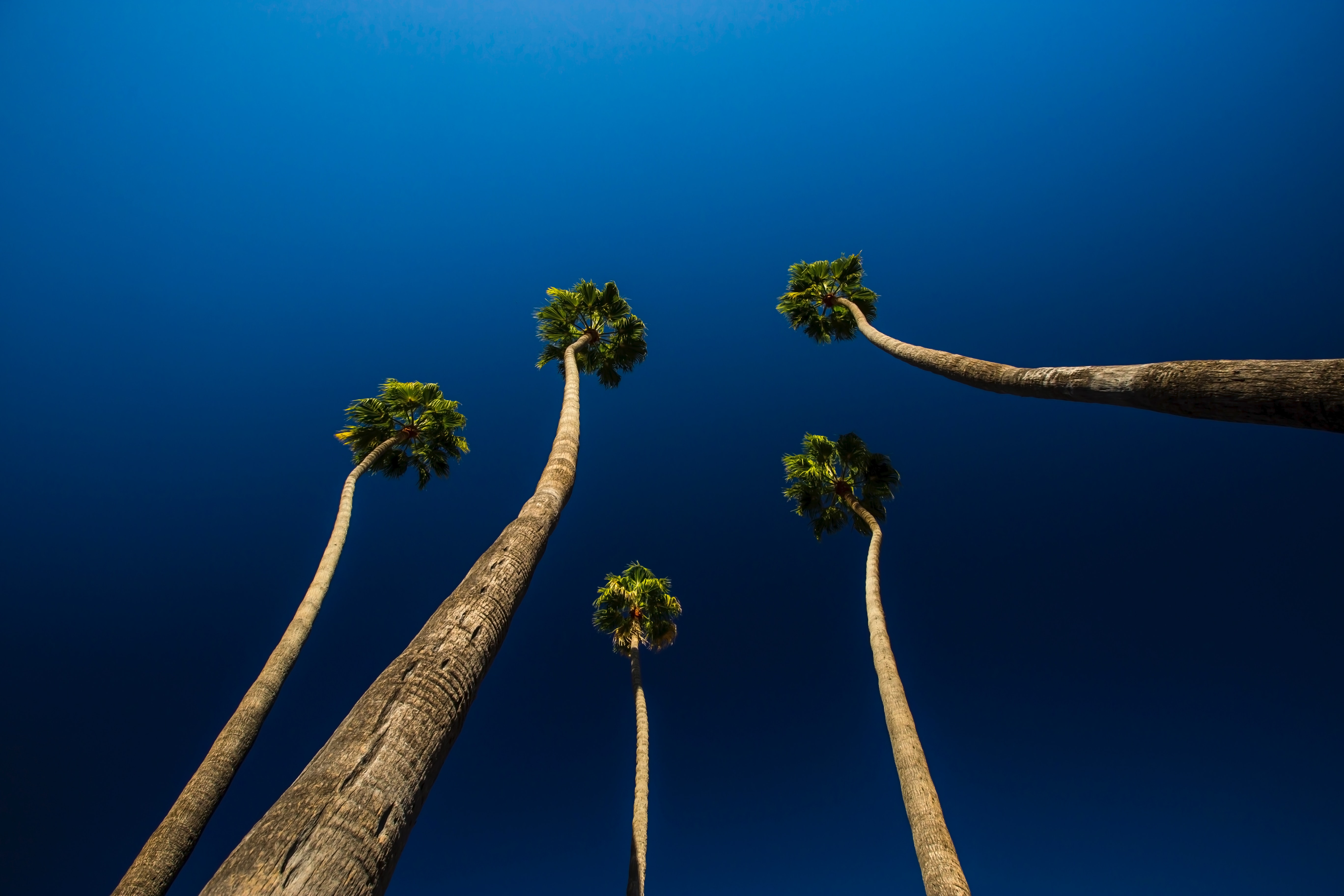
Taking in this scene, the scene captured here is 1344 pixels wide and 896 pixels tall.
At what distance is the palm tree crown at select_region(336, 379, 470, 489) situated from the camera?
55.2ft

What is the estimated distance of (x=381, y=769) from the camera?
99.9 inches

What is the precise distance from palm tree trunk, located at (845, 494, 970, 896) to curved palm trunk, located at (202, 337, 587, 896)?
739 cm

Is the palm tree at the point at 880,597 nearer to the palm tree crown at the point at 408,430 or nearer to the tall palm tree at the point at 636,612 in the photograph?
the tall palm tree at the point at 636,612

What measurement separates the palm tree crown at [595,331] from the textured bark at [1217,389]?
11.4 metres

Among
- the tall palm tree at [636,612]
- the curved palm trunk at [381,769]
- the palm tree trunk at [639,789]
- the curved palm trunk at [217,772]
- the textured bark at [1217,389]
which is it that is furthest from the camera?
the tall palm tree at [636,612]

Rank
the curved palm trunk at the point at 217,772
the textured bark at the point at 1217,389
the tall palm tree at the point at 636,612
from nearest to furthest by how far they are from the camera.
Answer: the textured bark at the point at 1217,389 → the curved palm trunk at the point at 217,772 → the tall palm tree at the point at 636,612

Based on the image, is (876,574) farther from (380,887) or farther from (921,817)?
(380,887)

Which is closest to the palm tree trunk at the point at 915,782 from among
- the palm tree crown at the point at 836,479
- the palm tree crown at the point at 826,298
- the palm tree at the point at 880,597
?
the palm tree at the point at 880,597

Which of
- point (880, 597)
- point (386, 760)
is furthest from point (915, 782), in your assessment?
point (386, 760)

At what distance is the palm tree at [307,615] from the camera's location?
6.79m

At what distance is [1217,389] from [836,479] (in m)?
12.6

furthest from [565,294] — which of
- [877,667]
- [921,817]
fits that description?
[921,817]

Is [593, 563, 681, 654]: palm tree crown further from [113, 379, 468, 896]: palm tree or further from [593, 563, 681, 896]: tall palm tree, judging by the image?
[113, 379, 468, 896]: palm tree

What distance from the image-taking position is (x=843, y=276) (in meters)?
17.4
